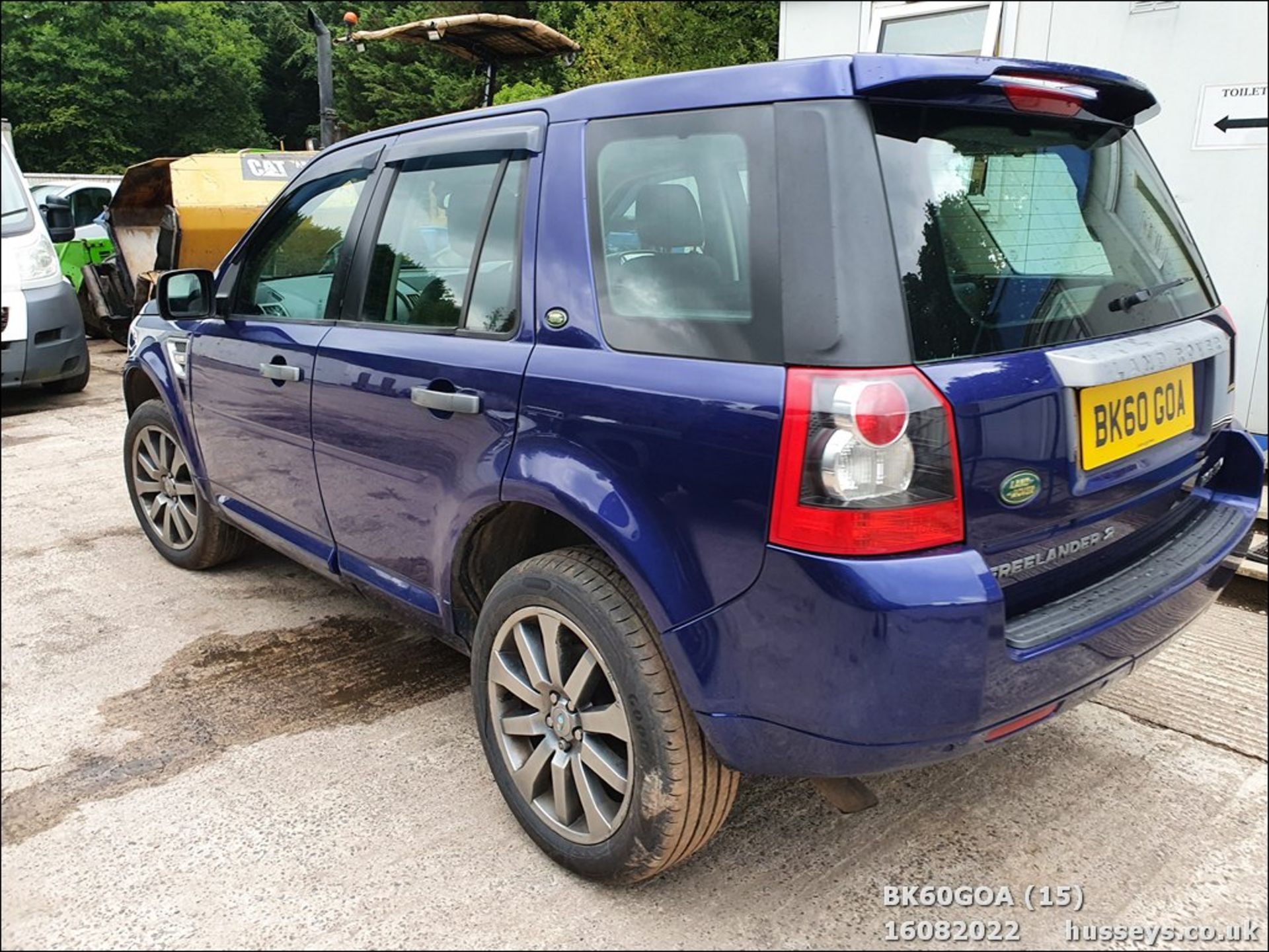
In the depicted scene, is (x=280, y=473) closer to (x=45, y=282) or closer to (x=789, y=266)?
(x=45, y=282)

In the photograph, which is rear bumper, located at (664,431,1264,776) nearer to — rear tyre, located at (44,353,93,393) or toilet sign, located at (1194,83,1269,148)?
rear tyre, located at (44,353,93,393)

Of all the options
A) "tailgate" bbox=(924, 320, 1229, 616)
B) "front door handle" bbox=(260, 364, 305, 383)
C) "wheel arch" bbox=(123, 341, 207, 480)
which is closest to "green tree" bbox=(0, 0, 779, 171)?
"wheel arch" bbox=(123, 341, 207, 480)

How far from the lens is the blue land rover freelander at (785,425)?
165 cm

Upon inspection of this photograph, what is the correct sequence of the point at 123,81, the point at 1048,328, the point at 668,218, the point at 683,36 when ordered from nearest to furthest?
the point at 1048,328 < the point at 668,218 < the point at 123,81 < the point at 683,36

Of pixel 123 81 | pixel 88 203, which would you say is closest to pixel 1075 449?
pixel 123 81

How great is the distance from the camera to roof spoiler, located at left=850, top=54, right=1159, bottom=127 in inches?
67.0

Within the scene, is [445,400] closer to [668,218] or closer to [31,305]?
[668,218]

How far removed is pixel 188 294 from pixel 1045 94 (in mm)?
2990

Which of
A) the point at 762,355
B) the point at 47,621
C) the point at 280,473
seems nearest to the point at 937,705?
the point at 762,355

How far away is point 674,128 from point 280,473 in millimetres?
1857

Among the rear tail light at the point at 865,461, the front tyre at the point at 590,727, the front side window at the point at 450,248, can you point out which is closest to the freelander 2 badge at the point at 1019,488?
the rear tail light at the point at 865,461

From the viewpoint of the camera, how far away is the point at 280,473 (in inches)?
123

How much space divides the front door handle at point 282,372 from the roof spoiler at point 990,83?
75.9 inches

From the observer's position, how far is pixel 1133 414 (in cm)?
195
